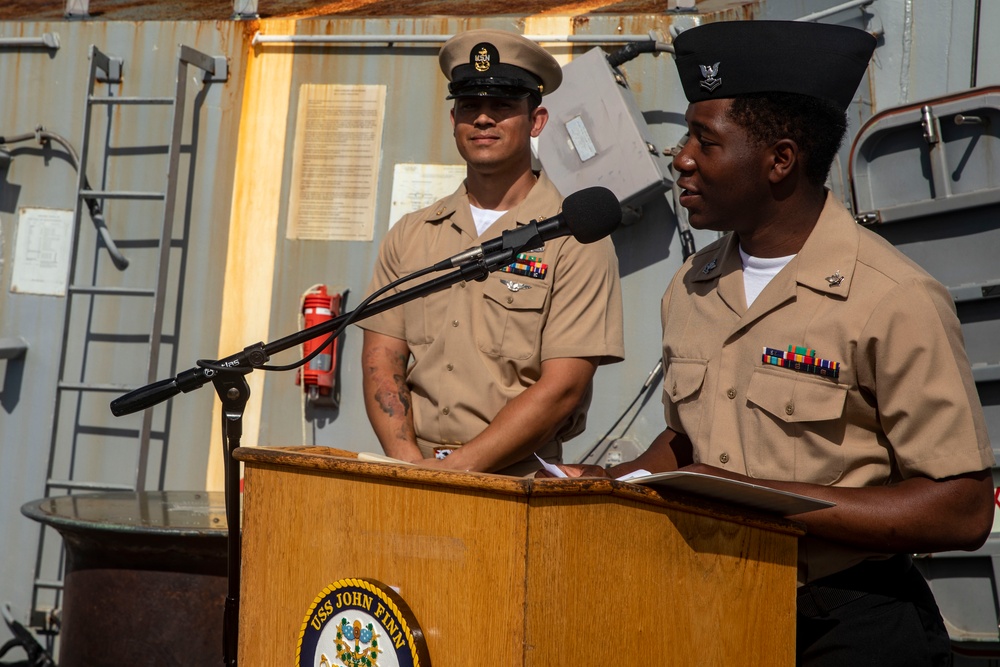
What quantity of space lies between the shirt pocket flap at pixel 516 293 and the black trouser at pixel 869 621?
4.06 ft

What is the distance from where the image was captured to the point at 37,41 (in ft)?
16.1

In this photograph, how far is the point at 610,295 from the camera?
2926 millimetres

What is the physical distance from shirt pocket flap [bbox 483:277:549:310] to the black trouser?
1.24 metres

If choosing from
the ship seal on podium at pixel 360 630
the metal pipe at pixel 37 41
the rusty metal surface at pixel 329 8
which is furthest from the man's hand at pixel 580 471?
the metal pipe at pixel 37 41

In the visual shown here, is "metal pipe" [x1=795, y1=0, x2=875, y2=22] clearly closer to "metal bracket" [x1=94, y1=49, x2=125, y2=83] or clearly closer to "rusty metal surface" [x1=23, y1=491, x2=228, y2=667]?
"rusty metal surface" [x1=23, y1=491, x2=228, y2=667]

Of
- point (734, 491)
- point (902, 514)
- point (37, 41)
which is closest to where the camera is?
point (734, 491)

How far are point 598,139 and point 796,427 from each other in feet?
8.02

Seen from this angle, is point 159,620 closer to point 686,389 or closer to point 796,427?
point 686,389

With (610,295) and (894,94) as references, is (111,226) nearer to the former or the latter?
(610,295)

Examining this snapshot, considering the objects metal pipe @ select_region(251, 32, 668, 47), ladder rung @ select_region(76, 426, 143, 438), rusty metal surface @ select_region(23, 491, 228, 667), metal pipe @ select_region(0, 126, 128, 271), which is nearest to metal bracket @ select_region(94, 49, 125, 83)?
metal pipe @ select_region(0, 126, 128, 271)

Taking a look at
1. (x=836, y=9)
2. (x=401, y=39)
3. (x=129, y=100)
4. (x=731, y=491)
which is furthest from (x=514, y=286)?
(x=129, y=100)

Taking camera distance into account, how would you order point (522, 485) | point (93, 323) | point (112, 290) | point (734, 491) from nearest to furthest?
point (522, 485)
point (734, 491)
point (112, 290)
point (93, 323)

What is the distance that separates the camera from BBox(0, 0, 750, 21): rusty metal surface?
4.46 metres

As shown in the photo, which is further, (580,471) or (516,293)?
(516,293)
